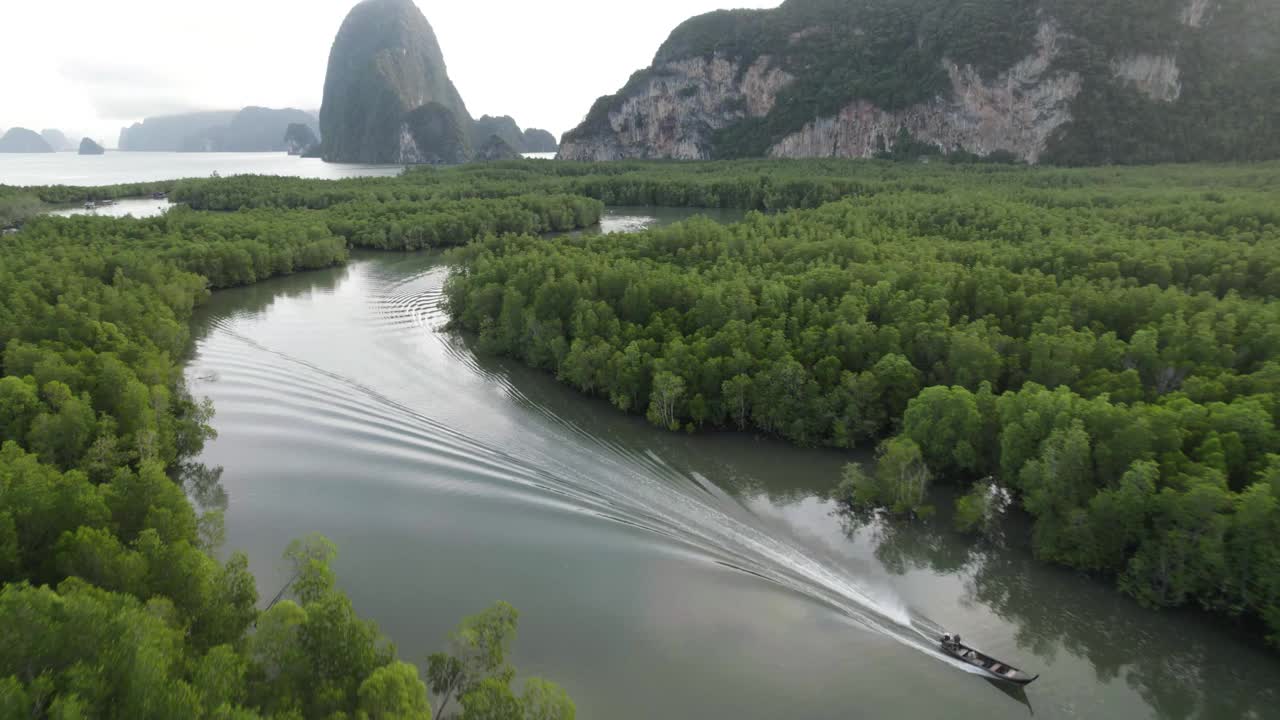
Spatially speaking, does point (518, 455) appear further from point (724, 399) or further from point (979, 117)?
point (979, 117)

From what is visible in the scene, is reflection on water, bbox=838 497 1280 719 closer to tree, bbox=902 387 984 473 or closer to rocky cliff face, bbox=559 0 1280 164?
tree, bbox=902 387 984 473

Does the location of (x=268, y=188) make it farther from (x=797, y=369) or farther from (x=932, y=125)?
(x=932, y=125)

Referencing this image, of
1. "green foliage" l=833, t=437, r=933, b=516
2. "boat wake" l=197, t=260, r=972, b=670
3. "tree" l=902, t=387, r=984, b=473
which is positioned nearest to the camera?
"boat wake" l=197, t=260, r=972, b=670

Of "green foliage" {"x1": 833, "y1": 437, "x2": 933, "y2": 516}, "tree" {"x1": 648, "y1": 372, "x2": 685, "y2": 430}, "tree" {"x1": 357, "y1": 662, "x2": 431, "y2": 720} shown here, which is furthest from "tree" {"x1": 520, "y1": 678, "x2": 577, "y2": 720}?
"tree" {"x1": 648, "y1": 372, "x2": 685, "y2": 430}

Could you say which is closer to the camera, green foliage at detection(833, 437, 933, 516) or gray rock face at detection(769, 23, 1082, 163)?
green foliage at detection(833, 437, 933, 516)

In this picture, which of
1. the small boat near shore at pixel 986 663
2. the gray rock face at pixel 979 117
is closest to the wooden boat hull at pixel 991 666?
the small boat near shore at pixel 986 663

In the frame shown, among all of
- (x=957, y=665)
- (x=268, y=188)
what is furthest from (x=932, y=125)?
(x=957, y=665)
